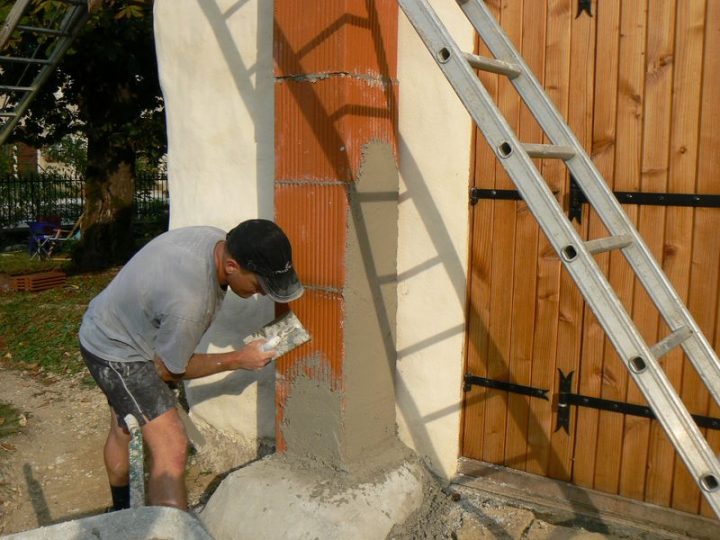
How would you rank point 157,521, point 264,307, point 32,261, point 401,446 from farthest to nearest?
point 32,261, point 264,307, point 401,446, point 157,521

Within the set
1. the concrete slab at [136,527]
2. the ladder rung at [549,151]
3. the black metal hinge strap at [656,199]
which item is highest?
the ladder rung at [549,151]

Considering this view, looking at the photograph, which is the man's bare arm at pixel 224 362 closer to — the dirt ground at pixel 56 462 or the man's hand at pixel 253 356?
the man's hand at pixel 253 356

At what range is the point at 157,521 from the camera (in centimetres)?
238

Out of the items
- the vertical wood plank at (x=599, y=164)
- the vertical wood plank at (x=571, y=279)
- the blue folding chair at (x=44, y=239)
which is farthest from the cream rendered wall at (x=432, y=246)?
the blue folding chair at (x=44, y=239)

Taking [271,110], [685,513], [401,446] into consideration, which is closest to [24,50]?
[271,110]

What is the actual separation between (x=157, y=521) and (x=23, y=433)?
11.0 feet

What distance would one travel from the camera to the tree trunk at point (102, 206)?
12070mm

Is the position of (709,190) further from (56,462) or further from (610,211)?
(56,462)

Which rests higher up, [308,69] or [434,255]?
[308,69]

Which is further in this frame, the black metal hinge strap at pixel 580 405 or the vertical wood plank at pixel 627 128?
the black metal hinge strap at pixel 580 405

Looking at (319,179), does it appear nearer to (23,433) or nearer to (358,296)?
(358,296)

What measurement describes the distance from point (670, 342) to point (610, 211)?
49 cm

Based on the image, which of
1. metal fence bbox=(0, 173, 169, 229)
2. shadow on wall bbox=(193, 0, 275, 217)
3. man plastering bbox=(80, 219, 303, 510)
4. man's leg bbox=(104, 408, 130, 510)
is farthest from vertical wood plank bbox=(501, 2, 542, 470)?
metal fence bbox=(0, 173, 169, 229)

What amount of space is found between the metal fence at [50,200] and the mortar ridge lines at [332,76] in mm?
15634
